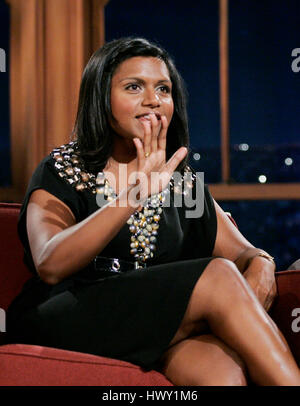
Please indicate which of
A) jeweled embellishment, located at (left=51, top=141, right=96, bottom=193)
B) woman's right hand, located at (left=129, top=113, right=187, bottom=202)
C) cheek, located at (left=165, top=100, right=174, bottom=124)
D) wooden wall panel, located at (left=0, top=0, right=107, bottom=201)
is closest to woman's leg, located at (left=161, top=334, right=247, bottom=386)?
woman's right hand, located at (left=129, top=113, right=187, bottom=202)

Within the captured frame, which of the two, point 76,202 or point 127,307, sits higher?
point 76,202

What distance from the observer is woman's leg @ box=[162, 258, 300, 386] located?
1.32m

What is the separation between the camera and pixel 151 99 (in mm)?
1649

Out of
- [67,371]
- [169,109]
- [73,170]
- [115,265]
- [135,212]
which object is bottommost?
[67,371]

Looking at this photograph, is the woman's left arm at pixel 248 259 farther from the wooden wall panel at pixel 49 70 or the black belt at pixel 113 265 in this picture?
the wooden wall panel at pixel 49 70

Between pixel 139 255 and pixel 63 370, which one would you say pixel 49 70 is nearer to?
pixel 139 255

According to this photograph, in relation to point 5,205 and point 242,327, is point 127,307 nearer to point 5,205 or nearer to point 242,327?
point 242,327

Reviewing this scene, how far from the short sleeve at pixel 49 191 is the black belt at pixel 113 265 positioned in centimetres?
12

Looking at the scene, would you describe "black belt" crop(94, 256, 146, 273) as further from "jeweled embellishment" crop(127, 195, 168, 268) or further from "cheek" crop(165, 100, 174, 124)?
"cheek" crop(165, 100, 174, 124)

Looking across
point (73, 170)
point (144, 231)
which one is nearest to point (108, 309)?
point (144, 231)

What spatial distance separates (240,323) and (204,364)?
112mm

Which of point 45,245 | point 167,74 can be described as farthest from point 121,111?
point 45,245
